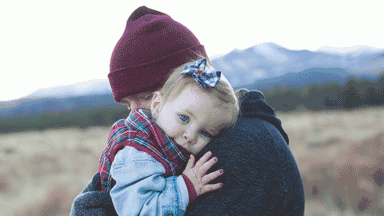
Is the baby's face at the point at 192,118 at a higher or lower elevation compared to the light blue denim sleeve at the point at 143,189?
higher

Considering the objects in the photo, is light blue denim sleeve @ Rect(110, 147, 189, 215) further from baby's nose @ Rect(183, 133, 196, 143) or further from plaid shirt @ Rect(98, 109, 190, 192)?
baby's nose @ Rect(183, 133, 196, 143)

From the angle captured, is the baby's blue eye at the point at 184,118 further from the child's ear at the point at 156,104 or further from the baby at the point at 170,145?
the child's ear at the point at 156,104

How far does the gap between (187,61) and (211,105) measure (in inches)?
20.0

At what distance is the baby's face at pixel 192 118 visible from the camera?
1.33 metres

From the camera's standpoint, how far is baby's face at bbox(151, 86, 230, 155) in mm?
1326

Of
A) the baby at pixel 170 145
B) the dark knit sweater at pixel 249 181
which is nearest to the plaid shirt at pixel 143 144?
the baby at pixel 170 145

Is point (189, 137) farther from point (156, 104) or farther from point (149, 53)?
point (149, 53)

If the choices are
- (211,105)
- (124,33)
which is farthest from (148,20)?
(211,105)

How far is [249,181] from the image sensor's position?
1171mm

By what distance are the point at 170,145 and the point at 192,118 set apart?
6.8 inches

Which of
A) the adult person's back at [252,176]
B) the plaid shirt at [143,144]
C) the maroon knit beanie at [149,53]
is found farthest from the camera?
the maroon knit beanie at [149,53]

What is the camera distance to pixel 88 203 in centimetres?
126

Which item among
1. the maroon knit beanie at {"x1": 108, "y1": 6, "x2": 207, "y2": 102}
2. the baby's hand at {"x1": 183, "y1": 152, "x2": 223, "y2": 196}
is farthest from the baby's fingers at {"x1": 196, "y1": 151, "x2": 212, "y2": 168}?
the maroon knit beanie at {"x1": 108, "y1": 6, "x2": 207, "y2": 102}

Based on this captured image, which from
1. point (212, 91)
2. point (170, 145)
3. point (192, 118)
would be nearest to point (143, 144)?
point (170, 145)
